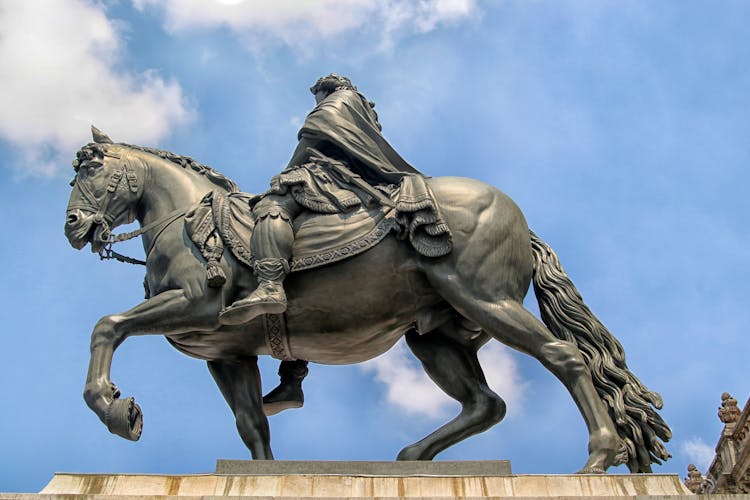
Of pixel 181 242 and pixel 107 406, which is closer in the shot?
pixel 107 406

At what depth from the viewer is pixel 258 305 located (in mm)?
8445

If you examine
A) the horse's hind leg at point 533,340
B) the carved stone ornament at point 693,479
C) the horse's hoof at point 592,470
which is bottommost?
the horse's hoof at point 592,470

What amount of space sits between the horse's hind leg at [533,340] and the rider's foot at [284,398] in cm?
206

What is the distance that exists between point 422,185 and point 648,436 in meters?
3.03

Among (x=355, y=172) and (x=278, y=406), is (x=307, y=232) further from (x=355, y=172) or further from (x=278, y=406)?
(x=278, y=406)

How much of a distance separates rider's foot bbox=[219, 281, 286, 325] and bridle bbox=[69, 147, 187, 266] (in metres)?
1.38

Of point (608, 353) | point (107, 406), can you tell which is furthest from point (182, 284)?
point (608, 353)

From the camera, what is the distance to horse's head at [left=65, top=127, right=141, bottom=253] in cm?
961

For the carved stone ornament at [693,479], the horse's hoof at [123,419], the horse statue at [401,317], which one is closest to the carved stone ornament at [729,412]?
the carved stone ornament at [693,479]

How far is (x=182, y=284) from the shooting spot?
29.0 ft

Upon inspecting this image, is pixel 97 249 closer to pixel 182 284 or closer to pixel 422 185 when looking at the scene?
pixel 182 284

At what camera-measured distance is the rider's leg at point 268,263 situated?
8461 mm

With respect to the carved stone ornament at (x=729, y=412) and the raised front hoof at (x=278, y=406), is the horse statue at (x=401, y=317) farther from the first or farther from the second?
the carved stone ornament at (x=729, y=412)

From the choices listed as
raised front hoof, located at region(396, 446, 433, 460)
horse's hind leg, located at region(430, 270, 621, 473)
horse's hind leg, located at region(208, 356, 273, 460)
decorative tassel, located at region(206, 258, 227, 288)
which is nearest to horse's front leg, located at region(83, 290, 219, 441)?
decorative tassel, located at region(206, 258, 227, 288)
